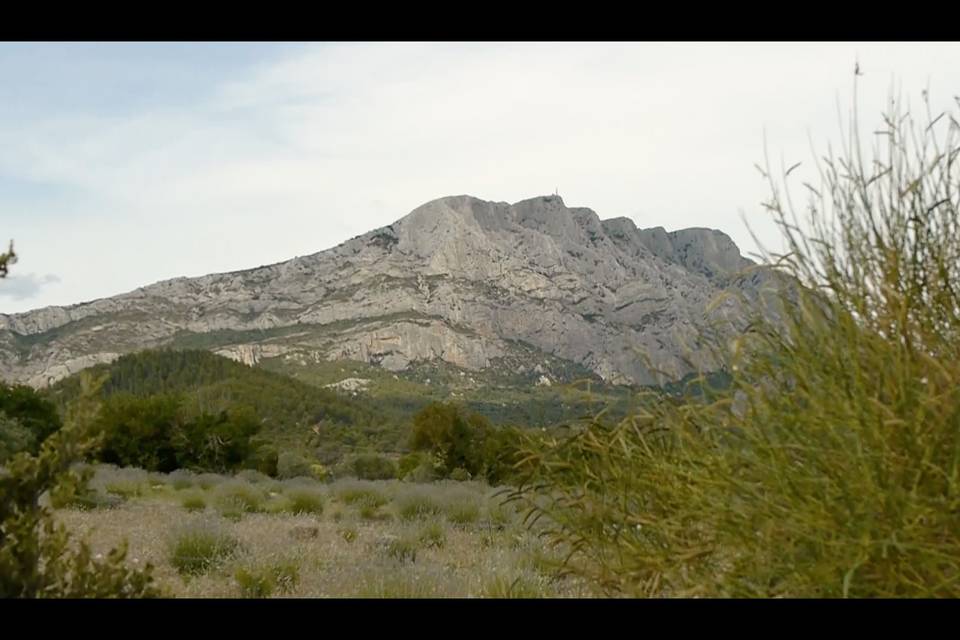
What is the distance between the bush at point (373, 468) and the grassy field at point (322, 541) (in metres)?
13.0

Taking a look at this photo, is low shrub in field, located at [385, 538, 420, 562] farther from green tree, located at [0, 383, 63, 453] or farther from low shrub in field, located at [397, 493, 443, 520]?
green tree, located at [0, 383, 63, 453]

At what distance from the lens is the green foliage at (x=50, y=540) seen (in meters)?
4.05

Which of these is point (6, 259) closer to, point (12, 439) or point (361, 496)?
point (361, 496)

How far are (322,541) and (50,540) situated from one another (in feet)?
21.2

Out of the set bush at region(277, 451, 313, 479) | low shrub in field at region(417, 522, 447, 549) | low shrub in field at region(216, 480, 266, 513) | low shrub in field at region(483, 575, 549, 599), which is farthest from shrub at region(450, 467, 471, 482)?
low shrub in field at region(483, 575, 549, 599)

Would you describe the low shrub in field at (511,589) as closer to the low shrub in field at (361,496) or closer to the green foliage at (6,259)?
the green foliage at (6,259)

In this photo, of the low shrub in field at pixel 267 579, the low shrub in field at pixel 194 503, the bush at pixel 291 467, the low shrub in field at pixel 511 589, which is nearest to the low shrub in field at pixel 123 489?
the low shrub in field at pixel 194 503

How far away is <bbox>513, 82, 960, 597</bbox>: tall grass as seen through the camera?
3.59 metres

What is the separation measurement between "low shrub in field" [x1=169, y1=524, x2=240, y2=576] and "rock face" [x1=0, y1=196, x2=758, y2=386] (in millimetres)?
81604

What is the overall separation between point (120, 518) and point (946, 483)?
1053 centimetres

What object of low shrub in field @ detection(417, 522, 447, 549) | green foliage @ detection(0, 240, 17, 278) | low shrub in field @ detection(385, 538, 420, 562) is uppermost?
green foliage @ detection(0, 240, 17, 278)

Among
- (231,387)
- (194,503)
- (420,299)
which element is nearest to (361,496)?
(194,503)
